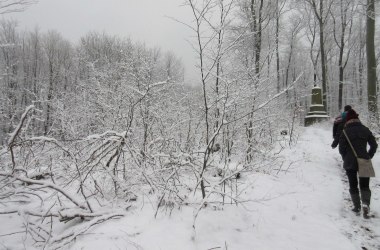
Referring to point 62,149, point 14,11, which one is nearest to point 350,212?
point 62,149

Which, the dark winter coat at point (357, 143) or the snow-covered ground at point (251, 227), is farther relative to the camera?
the dark winter coat at point (357, 143)

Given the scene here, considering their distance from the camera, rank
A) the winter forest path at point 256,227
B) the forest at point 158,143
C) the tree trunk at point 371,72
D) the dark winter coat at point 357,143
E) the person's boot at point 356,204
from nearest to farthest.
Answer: the winter forest path at point 256,227 → the forest at point 158,143 → the person's boot at point 356,204 → the dark winter coat at point 357,143 → the tree trunk at point 371,72

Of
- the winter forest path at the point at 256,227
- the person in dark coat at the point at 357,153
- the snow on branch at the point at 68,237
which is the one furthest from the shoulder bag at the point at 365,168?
the snow on branch at the point at 68,237

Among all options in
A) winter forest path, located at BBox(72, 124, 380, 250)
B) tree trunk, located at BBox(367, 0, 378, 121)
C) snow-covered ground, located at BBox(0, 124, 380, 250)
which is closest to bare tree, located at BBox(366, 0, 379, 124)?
tree trunk, located at BBox(367, 0, 378, 121)

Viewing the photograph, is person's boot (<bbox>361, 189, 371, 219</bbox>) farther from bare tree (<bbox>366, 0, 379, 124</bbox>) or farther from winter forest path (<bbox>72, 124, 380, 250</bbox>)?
bare tree (<bbox>366, 0, 379, 124</bbox>)

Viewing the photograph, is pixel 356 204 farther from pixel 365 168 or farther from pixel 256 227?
pixel 256 227

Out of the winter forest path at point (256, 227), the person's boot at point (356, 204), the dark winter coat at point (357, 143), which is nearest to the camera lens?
the winter forest path at point (256, 227)

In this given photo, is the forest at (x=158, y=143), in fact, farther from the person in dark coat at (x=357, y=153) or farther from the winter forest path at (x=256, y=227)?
the person in dark coat at (x=357, y=153)

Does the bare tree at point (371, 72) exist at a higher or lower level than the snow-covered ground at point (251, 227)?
higher

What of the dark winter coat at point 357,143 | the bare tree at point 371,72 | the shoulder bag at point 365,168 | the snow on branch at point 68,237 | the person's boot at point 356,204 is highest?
the bare tree at point 371,72

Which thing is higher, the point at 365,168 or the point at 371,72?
the point at 371,72

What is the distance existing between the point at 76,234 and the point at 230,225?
5.92 ft

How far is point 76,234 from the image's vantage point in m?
3.09

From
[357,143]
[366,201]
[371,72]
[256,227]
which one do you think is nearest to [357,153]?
[357,143]
